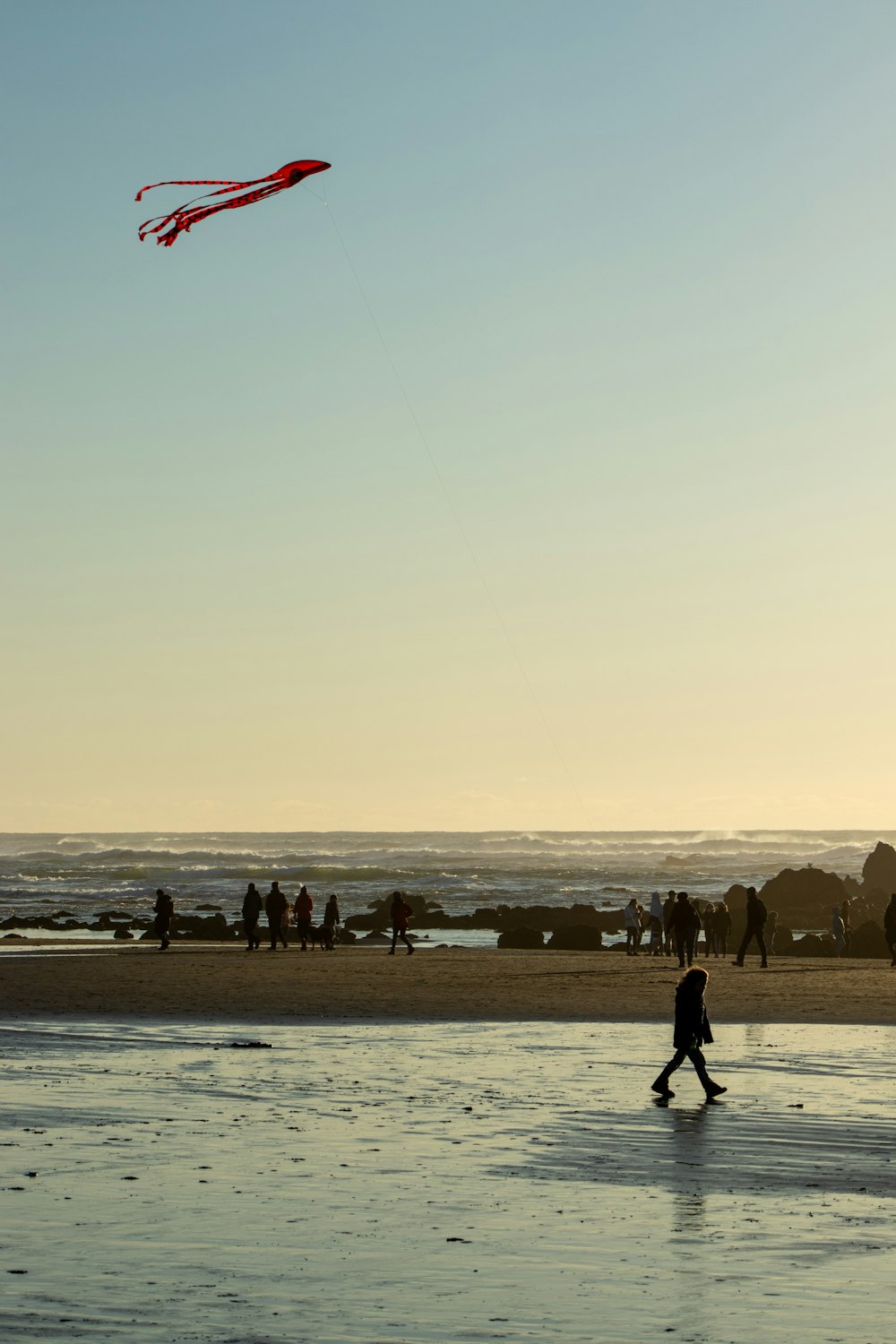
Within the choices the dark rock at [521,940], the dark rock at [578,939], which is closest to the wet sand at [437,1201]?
the dark rock at [521,940]

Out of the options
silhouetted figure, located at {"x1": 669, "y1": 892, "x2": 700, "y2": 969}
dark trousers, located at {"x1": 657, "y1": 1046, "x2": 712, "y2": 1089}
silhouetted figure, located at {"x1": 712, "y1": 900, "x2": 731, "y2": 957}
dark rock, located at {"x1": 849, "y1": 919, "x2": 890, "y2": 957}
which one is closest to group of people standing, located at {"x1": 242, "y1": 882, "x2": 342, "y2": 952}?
silhouetted figure, located at {"x1": 712, "y1": 900, "x2": 731, "y2": 957}

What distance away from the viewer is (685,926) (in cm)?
3161

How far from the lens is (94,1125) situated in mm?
12367

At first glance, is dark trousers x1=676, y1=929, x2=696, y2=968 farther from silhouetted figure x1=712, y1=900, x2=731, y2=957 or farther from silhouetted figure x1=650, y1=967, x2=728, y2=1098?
silhouetted figure x1=650, y1=967, x2=728, y2=1098

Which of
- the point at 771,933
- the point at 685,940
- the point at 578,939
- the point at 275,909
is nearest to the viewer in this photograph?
the point at 685,940

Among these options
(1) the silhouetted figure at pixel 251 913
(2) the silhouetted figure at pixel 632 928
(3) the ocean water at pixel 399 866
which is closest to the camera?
(1) the silhouetted figure at pixel 251 913

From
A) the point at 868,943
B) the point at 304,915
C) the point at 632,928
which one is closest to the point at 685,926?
the point at 632,928

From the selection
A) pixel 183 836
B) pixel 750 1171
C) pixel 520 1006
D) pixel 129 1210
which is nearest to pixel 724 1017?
pixel 520 1006

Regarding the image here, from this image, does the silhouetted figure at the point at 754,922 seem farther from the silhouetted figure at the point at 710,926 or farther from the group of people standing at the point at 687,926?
the silhouetted figure at the point at 710,926

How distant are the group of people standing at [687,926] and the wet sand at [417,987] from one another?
0.65m

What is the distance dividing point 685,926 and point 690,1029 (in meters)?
16.7

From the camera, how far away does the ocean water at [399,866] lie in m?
82.6

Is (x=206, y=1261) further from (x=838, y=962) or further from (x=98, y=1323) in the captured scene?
(x=838, y=962)

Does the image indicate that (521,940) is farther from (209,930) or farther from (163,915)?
(209,930)
